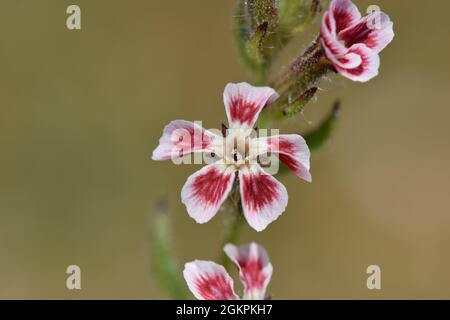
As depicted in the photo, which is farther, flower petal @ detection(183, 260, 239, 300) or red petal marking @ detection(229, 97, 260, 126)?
flower petal @ detection(183, 260, 239, 300)

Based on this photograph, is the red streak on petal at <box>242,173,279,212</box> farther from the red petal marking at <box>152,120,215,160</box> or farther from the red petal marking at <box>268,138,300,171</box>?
the red petal marking at <box>152,120,215,160</box>

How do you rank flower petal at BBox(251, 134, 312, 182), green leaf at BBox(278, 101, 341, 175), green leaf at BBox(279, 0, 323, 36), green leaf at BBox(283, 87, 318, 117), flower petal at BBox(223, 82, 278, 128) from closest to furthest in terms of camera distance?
1. flower petal at BBox(251, 134, 312, 182)
2. flower petal at BBox(223, 82, 278, 128)
3. green leaf at BBox(283, 87, 318, 117)
4. green leaf at BBox(279, 0, 323, 36)
5. green leaf at BBox(278, 101, 341, 175)

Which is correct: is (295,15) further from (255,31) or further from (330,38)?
(330,38)

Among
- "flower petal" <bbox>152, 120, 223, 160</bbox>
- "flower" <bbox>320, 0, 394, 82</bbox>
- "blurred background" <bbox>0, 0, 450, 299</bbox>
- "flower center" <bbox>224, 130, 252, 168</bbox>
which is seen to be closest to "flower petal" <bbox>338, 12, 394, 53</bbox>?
"flower" <bbox>320, 0, 394, 82</bbox>

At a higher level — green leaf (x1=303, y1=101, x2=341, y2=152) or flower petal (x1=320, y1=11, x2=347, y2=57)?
flower petal (x1=320, y1=11, x2=347, y2=57)

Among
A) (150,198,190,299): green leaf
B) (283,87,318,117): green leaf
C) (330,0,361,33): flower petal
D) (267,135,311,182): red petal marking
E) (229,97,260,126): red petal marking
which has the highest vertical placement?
(330,0,361,33): flower petal

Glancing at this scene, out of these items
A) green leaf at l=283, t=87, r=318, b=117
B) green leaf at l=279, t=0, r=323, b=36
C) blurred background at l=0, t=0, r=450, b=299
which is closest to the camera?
green leaf at l=283, t=87, r=318, b=117

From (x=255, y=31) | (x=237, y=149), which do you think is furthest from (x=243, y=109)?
(x=255, y=31)
